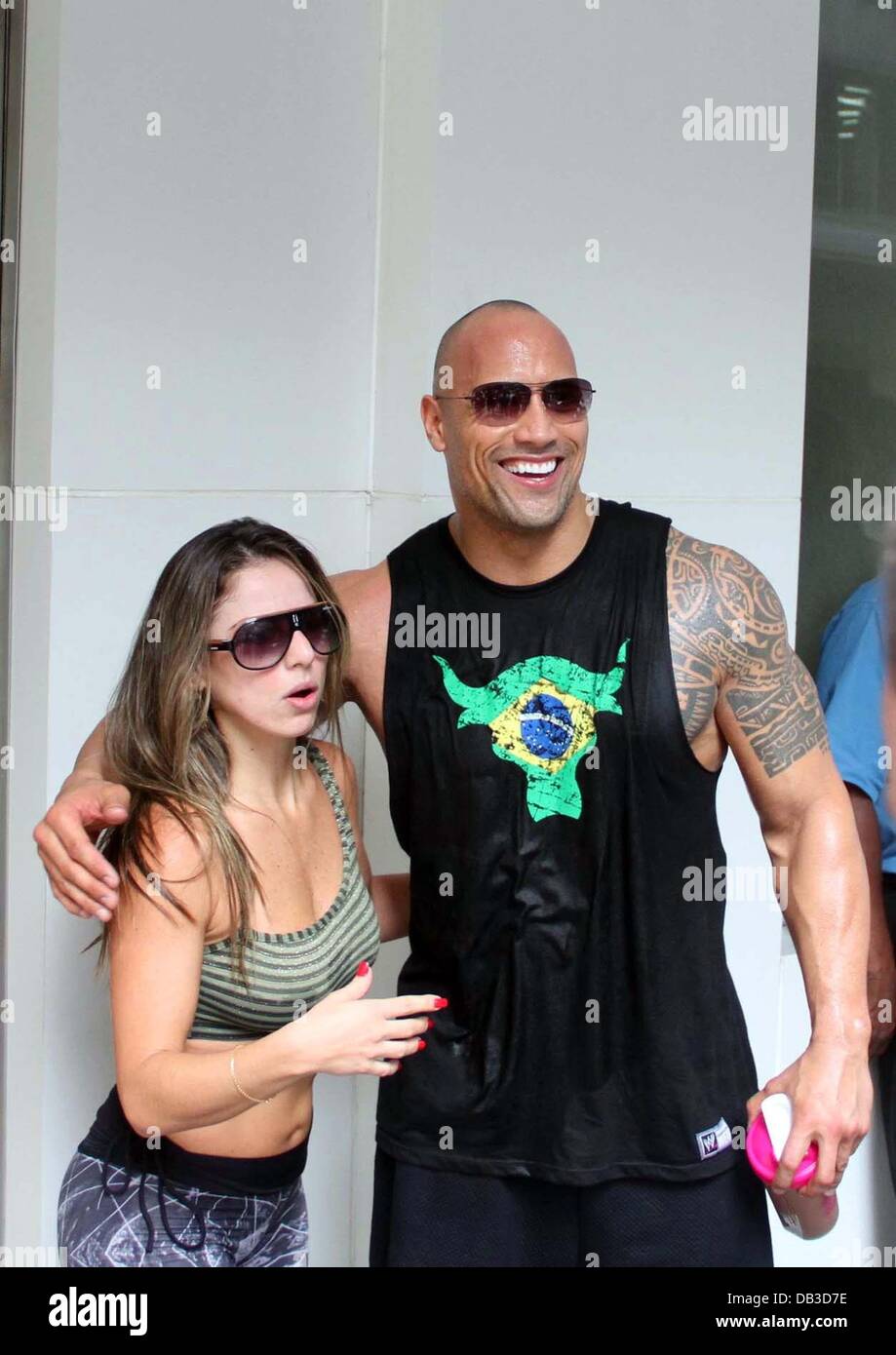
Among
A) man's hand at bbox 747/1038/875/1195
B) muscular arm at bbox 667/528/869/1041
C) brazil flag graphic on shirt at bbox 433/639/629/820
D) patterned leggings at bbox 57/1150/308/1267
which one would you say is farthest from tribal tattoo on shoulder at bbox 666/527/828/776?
patterned leggings at bbox 57/1150/308/1267

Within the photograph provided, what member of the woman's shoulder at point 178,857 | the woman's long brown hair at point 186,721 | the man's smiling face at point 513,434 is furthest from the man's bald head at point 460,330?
the woman's shoulder at point 178,857

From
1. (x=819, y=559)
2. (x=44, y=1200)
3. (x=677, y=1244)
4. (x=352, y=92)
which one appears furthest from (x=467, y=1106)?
(x=352, y=92)

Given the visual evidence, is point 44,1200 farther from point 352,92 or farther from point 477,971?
point 352,92

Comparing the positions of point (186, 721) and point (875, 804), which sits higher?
point (186, 721)

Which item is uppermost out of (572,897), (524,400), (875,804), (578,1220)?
(524,400)

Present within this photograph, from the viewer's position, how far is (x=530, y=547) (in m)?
2.75

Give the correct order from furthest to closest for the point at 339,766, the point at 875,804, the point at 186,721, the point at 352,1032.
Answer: the point at 875,804 → the point at 339,766 → the point at 186,721 → the point at 352,1032

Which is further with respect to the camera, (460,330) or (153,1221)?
(460,330)

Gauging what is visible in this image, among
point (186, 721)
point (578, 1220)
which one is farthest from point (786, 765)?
point (186, 721)

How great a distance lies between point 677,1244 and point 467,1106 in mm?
419

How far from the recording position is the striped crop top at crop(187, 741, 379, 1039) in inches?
95.6

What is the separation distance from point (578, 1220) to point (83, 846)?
109 cm

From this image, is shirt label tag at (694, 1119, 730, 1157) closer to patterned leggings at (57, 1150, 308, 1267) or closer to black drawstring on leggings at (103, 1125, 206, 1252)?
patterned leggings at (57, 1150, 308, 1267)

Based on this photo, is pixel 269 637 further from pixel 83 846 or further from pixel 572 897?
pixel 572 897
